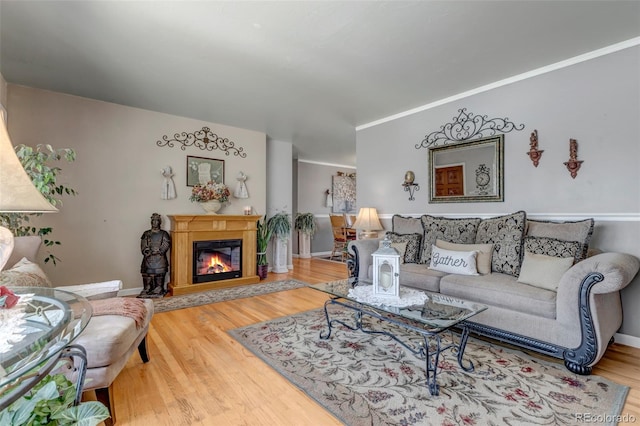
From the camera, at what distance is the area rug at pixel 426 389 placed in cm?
158

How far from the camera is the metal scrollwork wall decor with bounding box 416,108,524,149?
327 centimetres

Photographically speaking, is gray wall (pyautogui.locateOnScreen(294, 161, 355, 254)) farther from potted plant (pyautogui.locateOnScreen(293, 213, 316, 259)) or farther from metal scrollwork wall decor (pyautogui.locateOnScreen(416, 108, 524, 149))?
metal scrollwork wall decor (pyautogui.locateOnScreen(416, 108, 524, 149))

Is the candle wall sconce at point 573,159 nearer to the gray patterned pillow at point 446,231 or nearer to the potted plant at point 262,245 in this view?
the gray patterned pillow at point 446,231

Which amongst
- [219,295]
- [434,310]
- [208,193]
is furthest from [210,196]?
[434,310]

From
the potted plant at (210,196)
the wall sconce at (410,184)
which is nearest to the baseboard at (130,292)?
the potted plant at (210,196)

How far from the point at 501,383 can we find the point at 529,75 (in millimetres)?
2991

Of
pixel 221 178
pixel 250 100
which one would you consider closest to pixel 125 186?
pixel 221 178

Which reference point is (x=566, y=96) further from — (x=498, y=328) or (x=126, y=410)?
(x=126, y=410)

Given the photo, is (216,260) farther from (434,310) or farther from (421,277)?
(434,310)

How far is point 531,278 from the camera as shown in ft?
7.89

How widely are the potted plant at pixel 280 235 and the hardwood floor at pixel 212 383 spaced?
254 centimetres

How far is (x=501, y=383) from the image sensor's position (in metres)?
1.88

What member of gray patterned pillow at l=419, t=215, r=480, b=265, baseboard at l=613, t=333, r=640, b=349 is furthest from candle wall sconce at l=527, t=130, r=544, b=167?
baseboard at l=613, t=333, r=640, b=349

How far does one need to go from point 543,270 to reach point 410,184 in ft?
6.73
